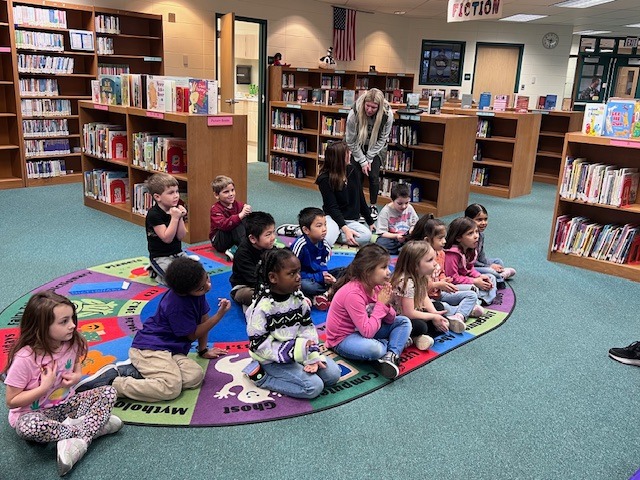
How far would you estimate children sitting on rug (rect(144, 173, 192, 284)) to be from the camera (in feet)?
14.1

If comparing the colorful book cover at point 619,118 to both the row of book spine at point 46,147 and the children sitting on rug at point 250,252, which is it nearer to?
the children sitting on rug at point 250,252

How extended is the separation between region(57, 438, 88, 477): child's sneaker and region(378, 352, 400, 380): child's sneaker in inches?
61.3

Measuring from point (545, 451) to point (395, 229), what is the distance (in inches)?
129

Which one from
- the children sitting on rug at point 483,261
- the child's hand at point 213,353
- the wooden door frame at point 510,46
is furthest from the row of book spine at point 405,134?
the wooden door frame at point 510,46

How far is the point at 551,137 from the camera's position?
34.0 ft

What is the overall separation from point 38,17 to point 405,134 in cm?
542

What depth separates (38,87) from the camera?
8.15 meters

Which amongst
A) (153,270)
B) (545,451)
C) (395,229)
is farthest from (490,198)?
(545,451)

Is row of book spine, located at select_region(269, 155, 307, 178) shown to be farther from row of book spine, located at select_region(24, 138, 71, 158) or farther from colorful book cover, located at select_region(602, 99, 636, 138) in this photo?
colorful book cover, located at select_region(602, 99, 636, 138)

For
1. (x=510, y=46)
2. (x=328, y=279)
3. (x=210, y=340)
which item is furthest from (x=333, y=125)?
(x=510, y=46)

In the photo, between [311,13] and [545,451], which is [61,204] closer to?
[545,451]

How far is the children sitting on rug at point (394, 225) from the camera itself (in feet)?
18.0

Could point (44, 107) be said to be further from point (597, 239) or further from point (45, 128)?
point (597, 239)

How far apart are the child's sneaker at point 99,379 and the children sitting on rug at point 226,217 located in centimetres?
218
